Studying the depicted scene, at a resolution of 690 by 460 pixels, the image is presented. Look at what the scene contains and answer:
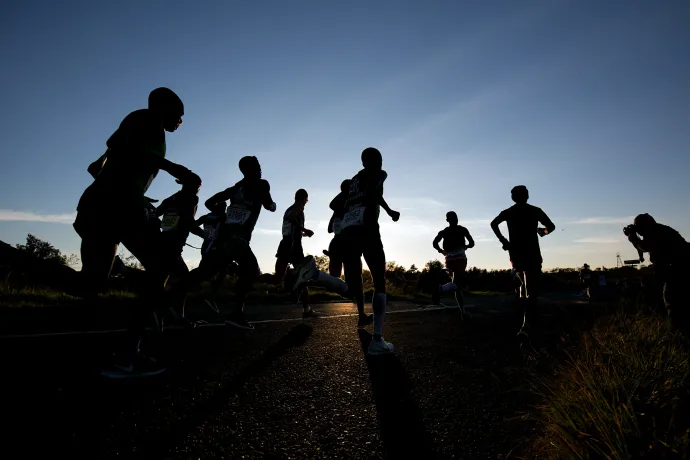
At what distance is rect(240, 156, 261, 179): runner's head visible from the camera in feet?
18.4

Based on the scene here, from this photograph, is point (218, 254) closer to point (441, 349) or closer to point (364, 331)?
point (364, 331)

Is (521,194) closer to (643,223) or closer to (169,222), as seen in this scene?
(643,223)

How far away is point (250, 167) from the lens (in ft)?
18.5

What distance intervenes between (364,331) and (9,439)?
4.02m

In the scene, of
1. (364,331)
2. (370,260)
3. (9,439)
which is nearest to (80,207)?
(9,439)

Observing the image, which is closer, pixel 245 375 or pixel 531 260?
pixel 245 375

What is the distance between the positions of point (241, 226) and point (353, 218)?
83.2 inches

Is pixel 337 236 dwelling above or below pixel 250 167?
below

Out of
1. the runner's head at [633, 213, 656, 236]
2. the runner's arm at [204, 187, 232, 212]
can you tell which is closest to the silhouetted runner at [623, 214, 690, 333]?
the runner's head at [633, 213, 656, 236]

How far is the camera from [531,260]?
5180 mm

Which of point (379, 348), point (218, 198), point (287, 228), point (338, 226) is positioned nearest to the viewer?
point (379, 348)

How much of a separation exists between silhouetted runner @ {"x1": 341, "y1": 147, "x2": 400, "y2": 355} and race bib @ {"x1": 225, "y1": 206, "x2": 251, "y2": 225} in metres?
1.89

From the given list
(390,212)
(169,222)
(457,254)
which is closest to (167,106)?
(390,212)

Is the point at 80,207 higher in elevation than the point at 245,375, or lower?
higher
